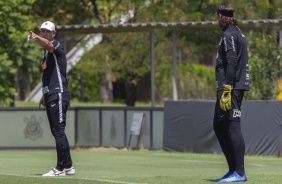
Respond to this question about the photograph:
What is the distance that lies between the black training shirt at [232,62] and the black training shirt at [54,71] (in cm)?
218

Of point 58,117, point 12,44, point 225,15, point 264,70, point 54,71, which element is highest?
point 12,44

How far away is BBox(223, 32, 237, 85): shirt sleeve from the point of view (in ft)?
33.1

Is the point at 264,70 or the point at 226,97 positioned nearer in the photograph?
the point at 226,97

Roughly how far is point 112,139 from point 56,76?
12642mm

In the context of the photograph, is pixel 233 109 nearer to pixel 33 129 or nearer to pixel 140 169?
pixel 140 169

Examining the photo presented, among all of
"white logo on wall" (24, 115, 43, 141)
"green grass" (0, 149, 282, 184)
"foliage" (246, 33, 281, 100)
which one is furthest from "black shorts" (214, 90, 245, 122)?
"white logo on wall" (24, 115, 43, 141)

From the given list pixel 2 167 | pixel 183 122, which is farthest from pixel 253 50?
pixel 2 167

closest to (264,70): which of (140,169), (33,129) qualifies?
(33,129)

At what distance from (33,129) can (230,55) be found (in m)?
13.9

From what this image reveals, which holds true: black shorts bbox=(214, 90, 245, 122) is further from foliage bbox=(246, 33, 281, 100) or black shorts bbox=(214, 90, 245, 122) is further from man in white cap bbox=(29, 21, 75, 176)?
foliage bbox=(246, 33, 281, 100)

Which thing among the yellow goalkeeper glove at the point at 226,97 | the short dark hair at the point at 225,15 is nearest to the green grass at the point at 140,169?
the yellow goalkeeper glove at the point at 226,97

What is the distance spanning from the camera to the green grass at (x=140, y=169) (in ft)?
34.9

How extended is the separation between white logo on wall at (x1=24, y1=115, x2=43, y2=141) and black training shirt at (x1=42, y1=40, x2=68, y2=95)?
1205 cm

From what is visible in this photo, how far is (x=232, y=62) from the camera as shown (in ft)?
33.1
